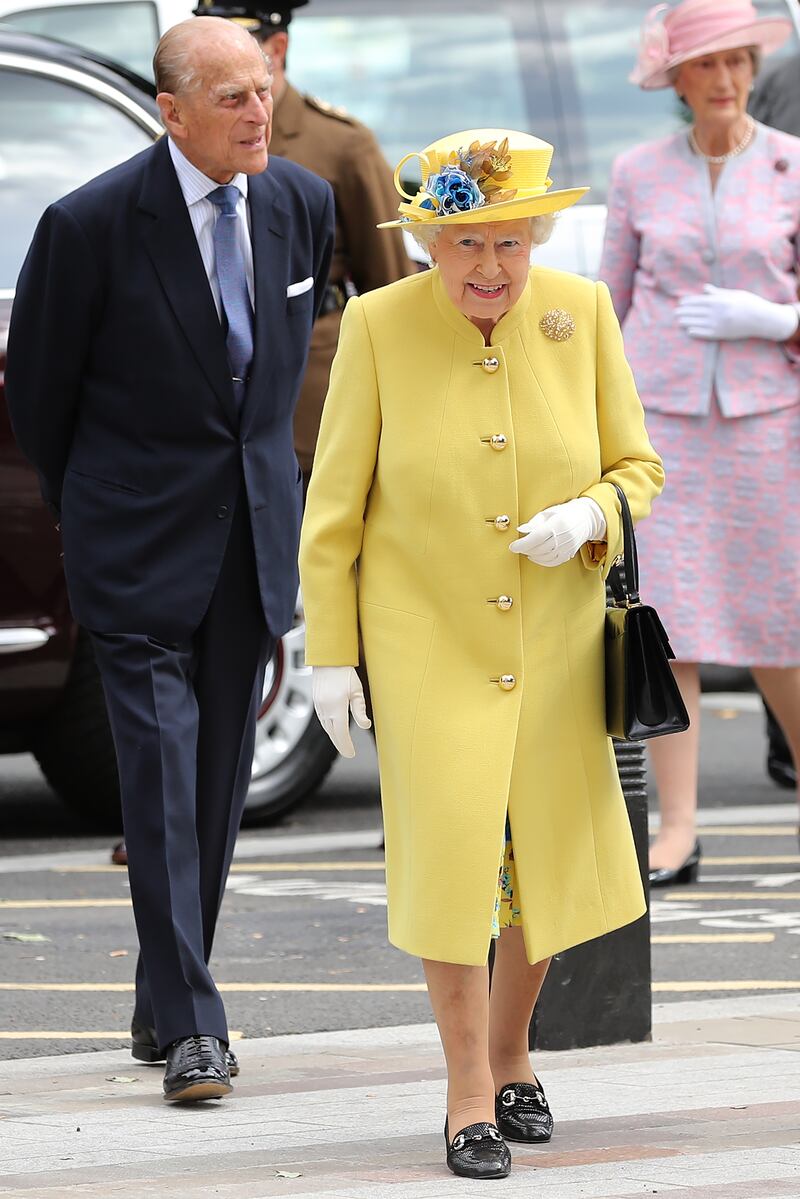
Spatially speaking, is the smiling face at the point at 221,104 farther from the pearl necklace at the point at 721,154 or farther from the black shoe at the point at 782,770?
the black shoe at the point at 782,770

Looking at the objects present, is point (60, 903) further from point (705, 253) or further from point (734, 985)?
point (705, 253)

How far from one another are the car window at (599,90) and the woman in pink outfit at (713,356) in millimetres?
2091

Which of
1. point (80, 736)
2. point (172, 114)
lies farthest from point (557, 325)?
point (80, 736)

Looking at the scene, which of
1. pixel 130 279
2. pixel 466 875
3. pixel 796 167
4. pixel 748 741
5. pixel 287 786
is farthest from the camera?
pixel 748 741

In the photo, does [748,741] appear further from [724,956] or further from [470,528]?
[470,528]

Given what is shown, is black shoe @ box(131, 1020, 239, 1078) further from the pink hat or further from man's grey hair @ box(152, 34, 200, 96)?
the pink hat

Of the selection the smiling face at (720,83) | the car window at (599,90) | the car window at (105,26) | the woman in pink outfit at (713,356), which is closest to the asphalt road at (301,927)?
the woman in pink outfit at (713,356)

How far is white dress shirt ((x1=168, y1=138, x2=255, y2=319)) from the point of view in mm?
5273

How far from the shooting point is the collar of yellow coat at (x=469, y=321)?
4.55m

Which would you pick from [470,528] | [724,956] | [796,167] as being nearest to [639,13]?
[796,167]

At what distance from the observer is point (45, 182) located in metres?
7.83

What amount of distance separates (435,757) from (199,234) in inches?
53.4

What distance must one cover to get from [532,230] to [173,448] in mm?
1039

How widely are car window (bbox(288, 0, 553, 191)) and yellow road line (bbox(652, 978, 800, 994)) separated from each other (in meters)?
4.28
